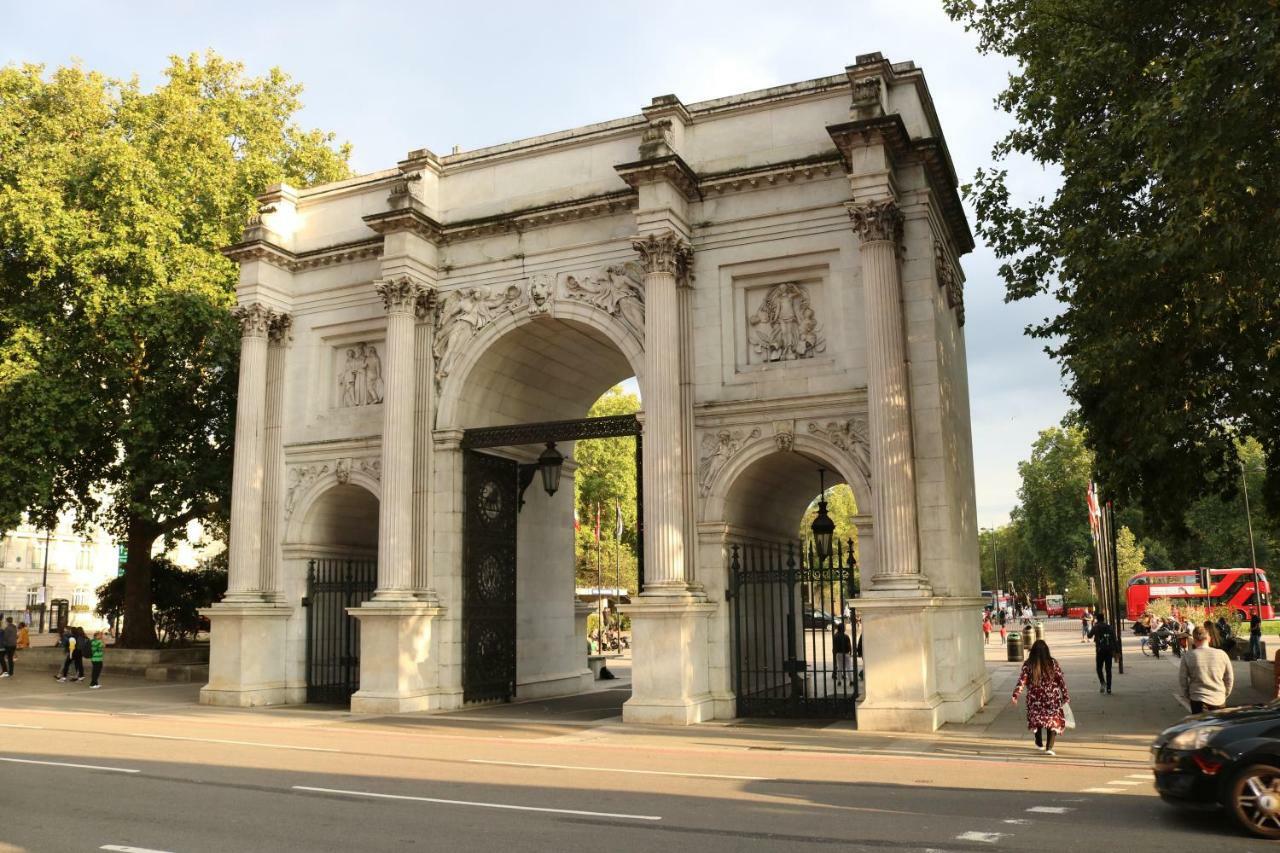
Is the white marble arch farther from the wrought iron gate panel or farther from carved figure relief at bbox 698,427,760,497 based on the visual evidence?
the wrought iron gate panel

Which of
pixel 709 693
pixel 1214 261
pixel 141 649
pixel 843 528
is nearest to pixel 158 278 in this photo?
pixel 141 649

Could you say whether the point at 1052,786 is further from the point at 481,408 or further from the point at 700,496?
the point at 481,408

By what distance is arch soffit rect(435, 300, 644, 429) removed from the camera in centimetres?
2112

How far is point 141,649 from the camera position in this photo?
32719 mm

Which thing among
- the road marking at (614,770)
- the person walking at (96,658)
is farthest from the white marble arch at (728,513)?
the person walking at (96,658)

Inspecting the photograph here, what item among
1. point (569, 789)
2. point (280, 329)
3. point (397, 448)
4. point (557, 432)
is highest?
point (280, 329)

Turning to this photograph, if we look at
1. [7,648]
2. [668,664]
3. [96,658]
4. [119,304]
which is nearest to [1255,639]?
[668,664]

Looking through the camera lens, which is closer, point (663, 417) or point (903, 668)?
point (903, 668)

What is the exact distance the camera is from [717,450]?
19.9 meters

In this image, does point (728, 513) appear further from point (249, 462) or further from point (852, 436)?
point (249, 462)

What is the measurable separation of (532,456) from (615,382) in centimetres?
354

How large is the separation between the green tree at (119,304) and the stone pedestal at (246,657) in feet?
23.2

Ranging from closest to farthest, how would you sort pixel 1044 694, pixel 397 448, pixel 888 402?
pixel 1044 694
pixel 888 402
pixel 397 448

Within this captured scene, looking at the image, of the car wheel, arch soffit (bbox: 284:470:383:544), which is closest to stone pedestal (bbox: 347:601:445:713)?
arch soffit (bbox: 284:470:383:544)
